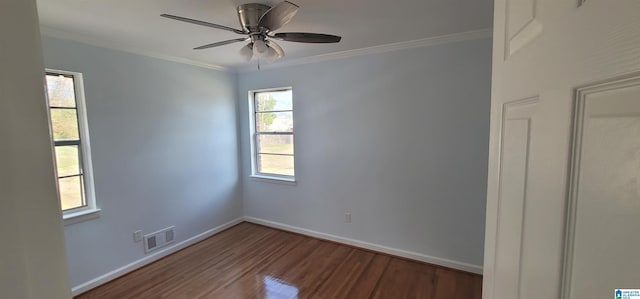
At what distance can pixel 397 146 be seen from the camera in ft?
9.09

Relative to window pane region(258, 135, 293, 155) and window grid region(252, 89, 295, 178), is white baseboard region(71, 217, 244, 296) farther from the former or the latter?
window pane region(258, 135, 293, 155)

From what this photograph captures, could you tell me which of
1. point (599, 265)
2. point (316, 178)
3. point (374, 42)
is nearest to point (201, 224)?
point (316, 178)

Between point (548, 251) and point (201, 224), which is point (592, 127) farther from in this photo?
point (201, 224)

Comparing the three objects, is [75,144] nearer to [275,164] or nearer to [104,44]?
[104,44]

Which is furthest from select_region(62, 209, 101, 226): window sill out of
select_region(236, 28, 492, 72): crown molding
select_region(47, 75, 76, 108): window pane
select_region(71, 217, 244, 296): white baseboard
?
select_region(236, 28, 492, 72): crown molding

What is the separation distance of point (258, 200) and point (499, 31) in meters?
3.63

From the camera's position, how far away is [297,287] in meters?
2.38

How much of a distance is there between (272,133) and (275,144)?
17cm

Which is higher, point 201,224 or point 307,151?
point 307,151

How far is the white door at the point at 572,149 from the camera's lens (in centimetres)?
29

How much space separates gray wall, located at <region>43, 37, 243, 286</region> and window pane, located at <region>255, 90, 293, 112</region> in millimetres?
384

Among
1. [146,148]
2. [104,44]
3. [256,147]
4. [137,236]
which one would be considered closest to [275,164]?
[256,147]

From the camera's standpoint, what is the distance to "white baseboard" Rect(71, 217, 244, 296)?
235 centimetres

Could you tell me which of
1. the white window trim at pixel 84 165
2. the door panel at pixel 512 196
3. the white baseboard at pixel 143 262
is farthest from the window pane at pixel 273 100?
the door panel at pixel 512 196
